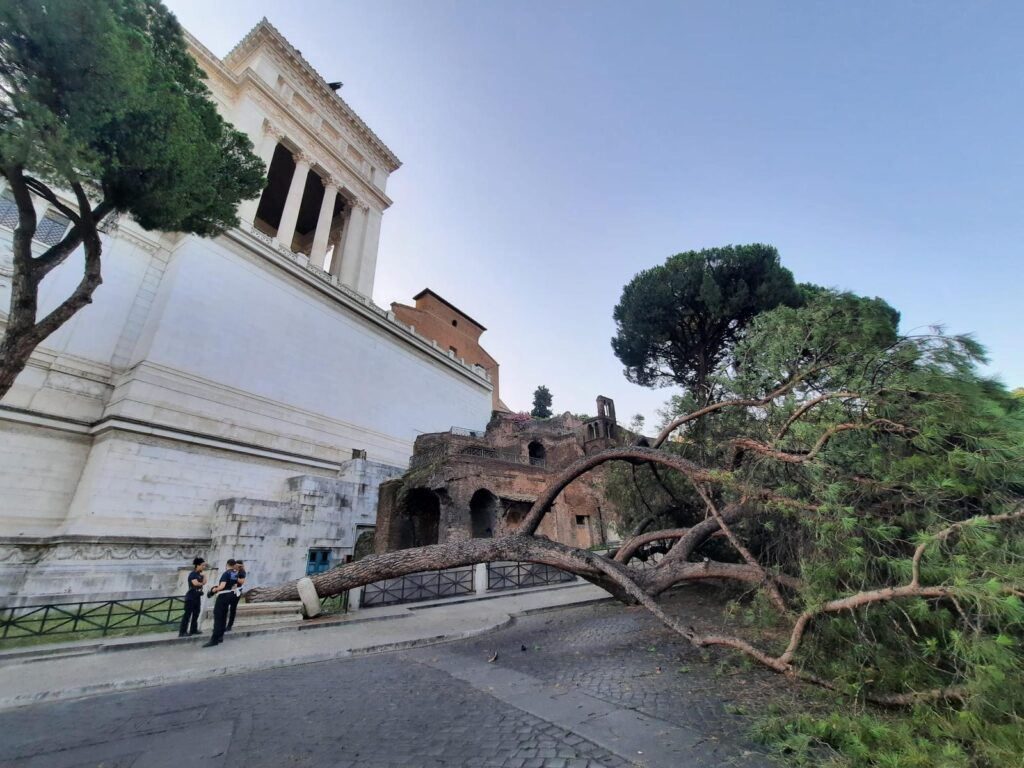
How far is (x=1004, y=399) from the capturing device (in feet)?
13.6

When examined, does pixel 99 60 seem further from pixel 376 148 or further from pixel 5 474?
pixel 376 148

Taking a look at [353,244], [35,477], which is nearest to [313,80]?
[353,244]

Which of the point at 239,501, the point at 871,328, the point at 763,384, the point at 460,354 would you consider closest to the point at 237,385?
the point at 239,501

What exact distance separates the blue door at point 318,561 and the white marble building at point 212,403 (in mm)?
288

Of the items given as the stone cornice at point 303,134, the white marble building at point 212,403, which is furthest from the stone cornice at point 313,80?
the stone cornice at point 303,134

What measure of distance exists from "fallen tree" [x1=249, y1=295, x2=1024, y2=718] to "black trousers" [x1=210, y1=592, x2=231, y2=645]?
5.70 m

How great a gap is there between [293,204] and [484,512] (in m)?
19.3

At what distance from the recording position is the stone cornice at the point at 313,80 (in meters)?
23.0

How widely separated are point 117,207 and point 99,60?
8.58 feet

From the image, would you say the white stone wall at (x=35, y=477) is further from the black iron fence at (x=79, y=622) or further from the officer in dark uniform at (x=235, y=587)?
the officer in dark uniform at (x=235, y=587)

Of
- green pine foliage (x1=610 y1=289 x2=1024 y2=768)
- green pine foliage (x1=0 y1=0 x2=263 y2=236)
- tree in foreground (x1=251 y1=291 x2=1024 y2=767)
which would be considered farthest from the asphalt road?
green pine foliage (x1=0 y1=0 x2=263 y2=236)

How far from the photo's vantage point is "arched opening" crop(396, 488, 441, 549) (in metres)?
18.4

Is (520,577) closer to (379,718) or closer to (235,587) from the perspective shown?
(235,587)

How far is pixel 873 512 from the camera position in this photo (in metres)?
4.43
